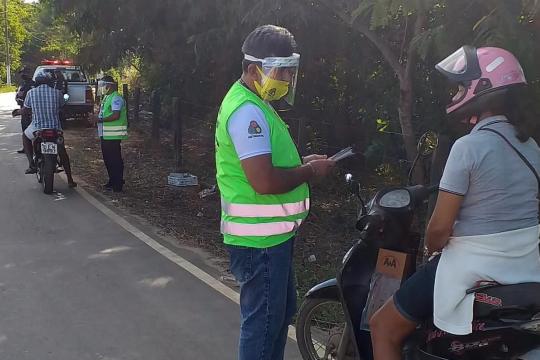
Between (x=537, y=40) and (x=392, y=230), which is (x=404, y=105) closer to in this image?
(x=537, y=40)

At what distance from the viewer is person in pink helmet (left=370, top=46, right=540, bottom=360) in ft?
8.66

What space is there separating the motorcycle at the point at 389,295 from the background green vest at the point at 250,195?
1.27 ft

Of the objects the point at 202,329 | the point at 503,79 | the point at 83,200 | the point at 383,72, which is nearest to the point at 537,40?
the point at 503,79

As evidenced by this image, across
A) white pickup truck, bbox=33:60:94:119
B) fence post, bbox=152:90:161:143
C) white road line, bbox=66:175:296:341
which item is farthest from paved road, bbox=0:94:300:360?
white pickup truck, bbox=33:60:94:119

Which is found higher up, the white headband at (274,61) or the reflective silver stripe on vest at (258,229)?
the white headband at (274,61)

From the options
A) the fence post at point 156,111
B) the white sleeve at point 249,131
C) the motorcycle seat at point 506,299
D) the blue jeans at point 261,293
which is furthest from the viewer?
the fence post at point 156,111

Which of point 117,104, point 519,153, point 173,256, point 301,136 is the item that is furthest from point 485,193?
point 117,104

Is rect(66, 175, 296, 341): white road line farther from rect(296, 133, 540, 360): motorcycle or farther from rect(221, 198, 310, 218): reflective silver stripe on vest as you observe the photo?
rect(221, 198, 310, 218): reflective silver stripe on vest

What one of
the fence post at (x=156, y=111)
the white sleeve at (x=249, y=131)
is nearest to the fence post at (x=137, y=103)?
the fence post at (x=156, y=111)

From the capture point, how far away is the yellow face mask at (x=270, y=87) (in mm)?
3070

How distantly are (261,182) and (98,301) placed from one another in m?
2.95

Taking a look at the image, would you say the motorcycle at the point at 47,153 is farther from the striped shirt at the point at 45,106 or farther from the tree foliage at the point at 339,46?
the tree foliage at the point at 339,46

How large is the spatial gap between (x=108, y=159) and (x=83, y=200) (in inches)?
35.9

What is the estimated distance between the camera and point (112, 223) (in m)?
8.12
